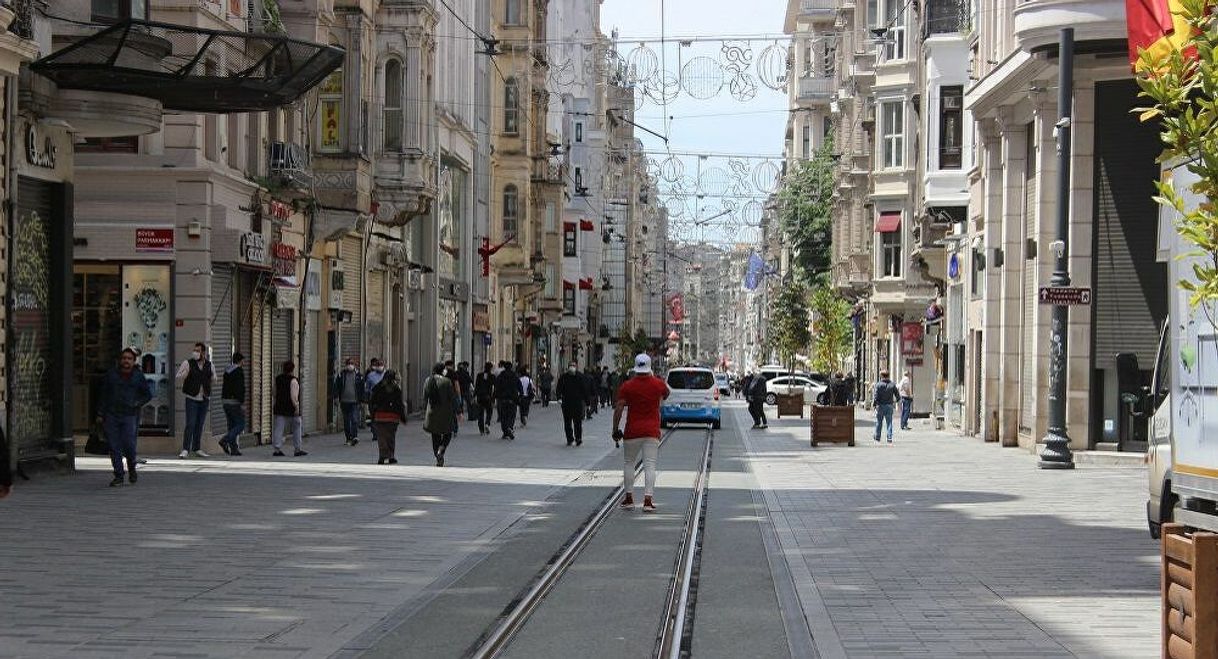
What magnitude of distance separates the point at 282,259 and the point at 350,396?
305 centimetres

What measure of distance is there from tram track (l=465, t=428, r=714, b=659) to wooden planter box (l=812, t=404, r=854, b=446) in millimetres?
17908

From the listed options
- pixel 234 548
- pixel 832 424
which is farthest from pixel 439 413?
pixel 234 548

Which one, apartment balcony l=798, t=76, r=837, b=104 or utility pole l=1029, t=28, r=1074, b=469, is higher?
apartment balcony l=798, t=76, r=837, b=104

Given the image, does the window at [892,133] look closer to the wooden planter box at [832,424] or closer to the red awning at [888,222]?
the red awning at [888,222]

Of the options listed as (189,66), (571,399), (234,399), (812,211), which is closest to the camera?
(189,66)

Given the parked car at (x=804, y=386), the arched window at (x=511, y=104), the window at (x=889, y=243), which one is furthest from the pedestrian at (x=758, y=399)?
the arched window at (x=511, y=104)

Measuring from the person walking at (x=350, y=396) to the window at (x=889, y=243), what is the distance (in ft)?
106

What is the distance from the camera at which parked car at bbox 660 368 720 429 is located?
48.2m

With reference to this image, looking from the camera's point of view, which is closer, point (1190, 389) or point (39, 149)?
point (1190, 389)

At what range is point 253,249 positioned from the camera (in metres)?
31.6

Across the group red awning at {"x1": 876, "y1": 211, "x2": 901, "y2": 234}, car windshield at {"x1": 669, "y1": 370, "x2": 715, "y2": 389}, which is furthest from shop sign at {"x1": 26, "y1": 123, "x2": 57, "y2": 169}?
red awning at {"x1": 876, "y1": 211, "x2": 901, "y2": 234}

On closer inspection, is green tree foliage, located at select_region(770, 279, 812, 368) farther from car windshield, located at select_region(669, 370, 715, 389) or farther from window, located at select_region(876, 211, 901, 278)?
car windshield, located at select_region(669, 370, 715, 389)

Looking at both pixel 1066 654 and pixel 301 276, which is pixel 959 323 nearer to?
Result: pixel 301 276

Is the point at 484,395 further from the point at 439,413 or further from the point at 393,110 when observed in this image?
the point at 439,413
